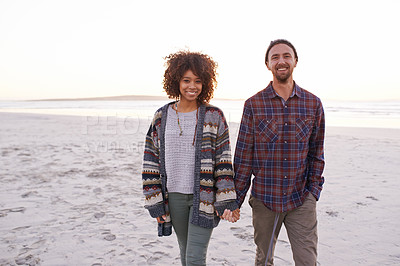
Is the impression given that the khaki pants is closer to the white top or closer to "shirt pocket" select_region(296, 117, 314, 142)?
"shirt pocket" select_region(296, 117, 314, 142)

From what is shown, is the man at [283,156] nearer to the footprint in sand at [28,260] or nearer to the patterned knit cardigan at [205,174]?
the patterned knit cardigan at [205,174]

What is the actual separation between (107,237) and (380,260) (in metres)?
3.20

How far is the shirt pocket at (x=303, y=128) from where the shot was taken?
2285 millimetres

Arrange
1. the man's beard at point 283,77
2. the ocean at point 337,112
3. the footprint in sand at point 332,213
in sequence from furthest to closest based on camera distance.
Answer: the ocean at point 337,112 < the footprint in sand at point 332,213 < the man's beard at point 283,77

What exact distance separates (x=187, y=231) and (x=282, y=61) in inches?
60.1

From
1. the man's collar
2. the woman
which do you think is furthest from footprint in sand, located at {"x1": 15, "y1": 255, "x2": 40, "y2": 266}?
the man's collar

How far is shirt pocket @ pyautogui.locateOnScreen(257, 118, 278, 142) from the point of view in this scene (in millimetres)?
2298

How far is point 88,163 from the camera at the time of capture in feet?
24.8

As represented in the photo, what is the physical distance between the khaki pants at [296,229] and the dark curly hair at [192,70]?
982mm

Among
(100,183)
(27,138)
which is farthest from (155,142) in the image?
(27,138)

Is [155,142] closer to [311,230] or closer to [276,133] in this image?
[276,133]

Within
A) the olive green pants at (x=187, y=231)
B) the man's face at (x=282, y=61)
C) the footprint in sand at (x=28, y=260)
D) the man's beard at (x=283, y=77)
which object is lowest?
the footprint in sand at (x=28, y=260)

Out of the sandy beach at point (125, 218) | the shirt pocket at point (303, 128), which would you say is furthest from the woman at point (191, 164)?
the sandy beach at point (125, 218)

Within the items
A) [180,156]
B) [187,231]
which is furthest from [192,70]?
[187,231]
